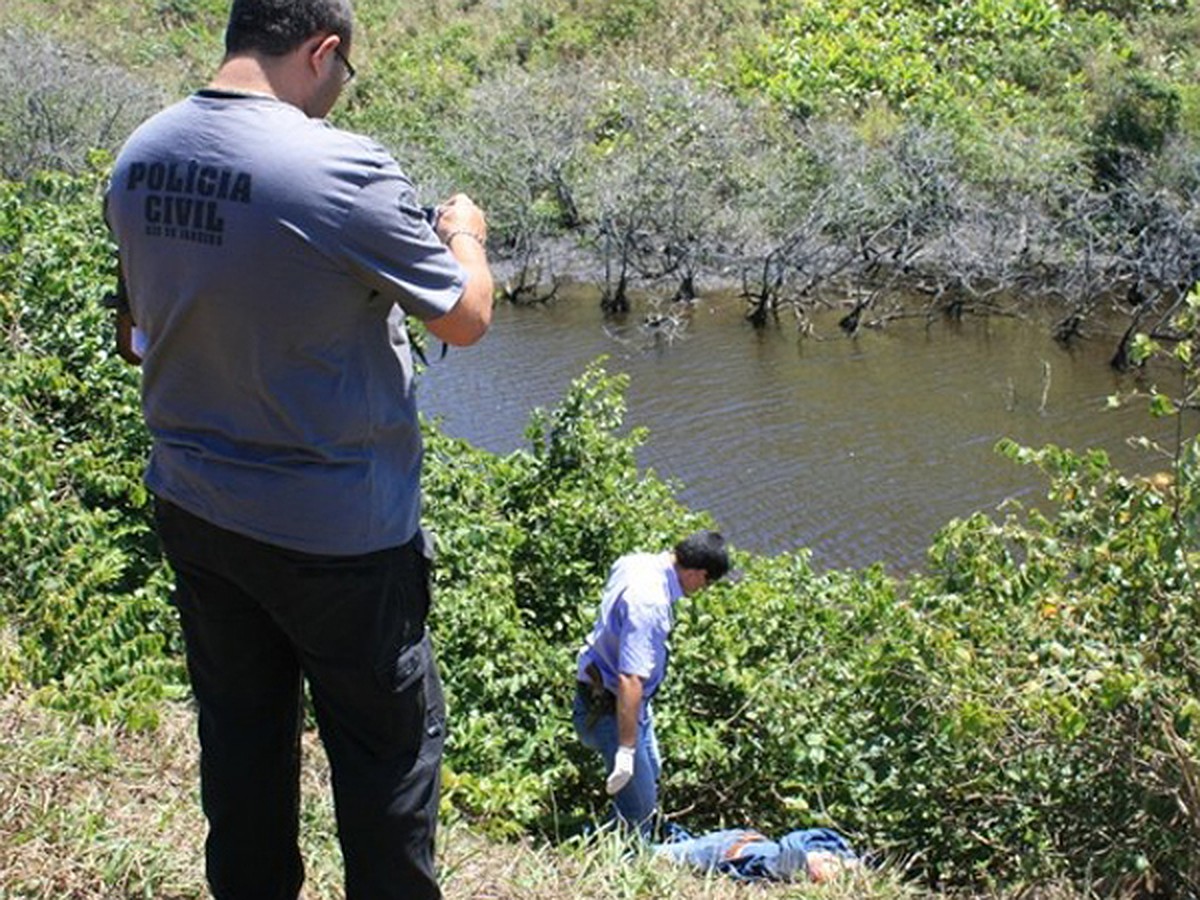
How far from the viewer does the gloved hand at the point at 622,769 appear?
257 inches

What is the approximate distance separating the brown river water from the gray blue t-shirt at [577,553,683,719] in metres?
7.95

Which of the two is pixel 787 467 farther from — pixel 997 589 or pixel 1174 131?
pixel 1174 131

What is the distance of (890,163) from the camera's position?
1135 inches

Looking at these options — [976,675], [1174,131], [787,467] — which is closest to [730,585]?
[976,675]

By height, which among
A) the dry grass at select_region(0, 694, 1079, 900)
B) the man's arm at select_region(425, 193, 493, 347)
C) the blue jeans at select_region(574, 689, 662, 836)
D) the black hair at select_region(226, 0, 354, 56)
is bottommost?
the blue jeans at select_region(574, 689, 662, 836)

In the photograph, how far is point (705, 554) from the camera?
6.39 meters

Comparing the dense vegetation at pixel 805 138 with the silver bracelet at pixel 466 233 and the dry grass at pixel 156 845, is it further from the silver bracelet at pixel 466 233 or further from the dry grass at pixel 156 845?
the silver bracelet at pixel 466 233

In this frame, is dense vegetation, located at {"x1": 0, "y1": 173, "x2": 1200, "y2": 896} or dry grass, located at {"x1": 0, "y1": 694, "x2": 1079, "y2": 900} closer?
dry grass, located at {"x1": 0, "y1": 694, "x2": 1079, "y2": 900}

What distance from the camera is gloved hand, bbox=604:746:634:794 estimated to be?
652 cm

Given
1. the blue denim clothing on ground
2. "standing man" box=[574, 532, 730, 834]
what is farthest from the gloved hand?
the blue denim clothing on ground

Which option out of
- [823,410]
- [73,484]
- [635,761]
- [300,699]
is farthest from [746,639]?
[823,410]

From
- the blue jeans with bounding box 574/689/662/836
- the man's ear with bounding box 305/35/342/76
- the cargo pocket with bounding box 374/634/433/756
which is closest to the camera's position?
the man's ear with bounding box 305/35/342/76

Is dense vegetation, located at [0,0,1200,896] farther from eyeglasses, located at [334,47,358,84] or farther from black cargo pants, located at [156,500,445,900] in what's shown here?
eyeglasses, located at [334,47,358,84]

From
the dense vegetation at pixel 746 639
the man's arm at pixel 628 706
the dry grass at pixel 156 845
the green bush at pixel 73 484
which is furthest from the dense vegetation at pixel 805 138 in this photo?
the dry grass at pixel 156 845
